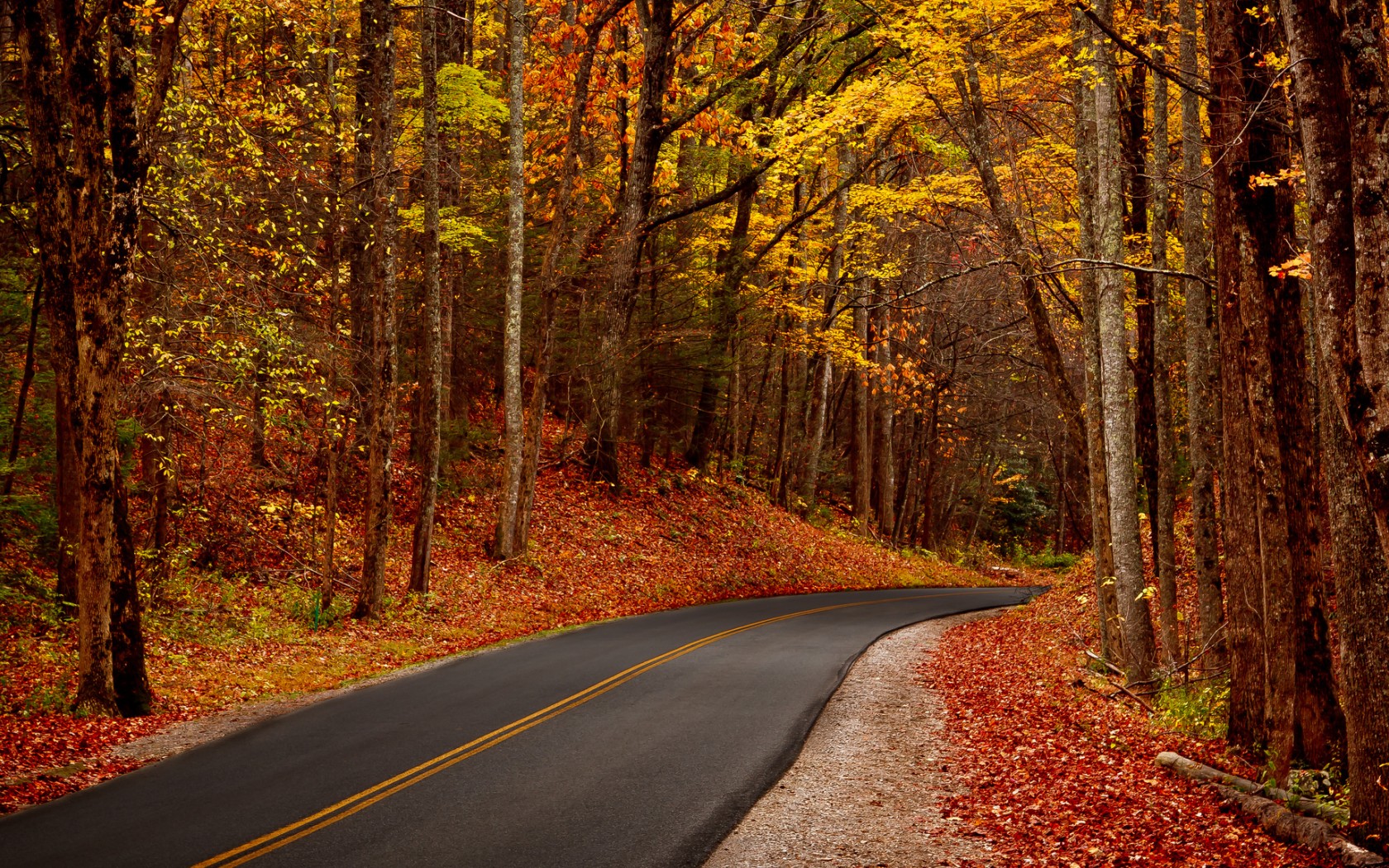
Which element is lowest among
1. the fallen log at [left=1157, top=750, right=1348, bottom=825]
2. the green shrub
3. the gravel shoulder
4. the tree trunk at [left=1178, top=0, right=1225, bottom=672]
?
the gravel shoulder

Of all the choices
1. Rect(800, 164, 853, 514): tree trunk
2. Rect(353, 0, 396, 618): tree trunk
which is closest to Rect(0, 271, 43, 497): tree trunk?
Rect(353, 0, 396, 618): tree trunk

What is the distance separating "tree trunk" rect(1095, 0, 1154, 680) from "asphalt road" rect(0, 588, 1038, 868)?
4.44 metres

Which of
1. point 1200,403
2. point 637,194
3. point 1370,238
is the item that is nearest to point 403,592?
point 637,194

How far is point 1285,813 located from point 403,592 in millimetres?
16086

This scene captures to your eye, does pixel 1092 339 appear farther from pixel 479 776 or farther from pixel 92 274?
pixel 92 274

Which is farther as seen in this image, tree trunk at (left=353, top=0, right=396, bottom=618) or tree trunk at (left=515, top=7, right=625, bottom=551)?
tree trunk at (left=515, top=7, right=625, bottom=551)

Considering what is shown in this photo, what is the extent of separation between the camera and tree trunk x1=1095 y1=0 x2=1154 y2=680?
13.2 meters

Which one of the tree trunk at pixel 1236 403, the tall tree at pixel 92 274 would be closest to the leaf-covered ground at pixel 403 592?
the tall tree at pixel 92 274

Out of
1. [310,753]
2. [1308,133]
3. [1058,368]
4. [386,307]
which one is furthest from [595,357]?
[1308,133]

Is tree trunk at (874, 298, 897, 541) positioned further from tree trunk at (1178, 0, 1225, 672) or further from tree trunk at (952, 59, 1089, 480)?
tree trunk at (1178, 0, 1225, 672)

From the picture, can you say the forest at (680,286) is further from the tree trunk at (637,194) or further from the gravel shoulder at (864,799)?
the gravel shoulder at (864,799)

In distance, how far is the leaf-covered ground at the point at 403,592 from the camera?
11055mm

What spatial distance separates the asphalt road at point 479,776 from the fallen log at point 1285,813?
410cm

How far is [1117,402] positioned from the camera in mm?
13195
